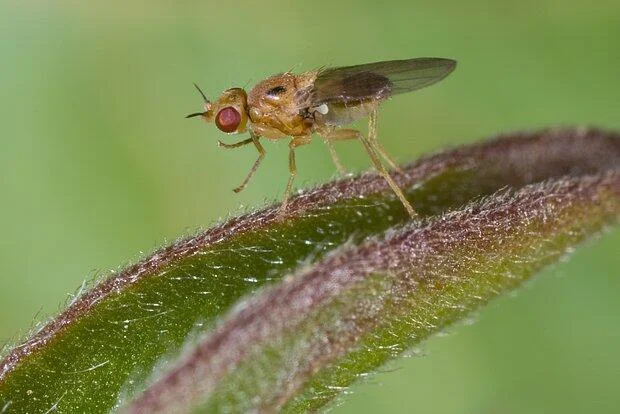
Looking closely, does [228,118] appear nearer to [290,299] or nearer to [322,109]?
[322,109]

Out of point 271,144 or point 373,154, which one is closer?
point 373,154

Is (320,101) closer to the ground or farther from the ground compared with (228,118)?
closer to the ground

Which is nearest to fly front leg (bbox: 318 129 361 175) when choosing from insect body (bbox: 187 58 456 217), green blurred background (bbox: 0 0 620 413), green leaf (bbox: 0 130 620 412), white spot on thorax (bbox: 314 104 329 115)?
insect body (bbox: 187 58 456 217)

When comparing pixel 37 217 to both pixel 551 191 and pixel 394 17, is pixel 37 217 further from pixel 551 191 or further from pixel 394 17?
pixel 551 191

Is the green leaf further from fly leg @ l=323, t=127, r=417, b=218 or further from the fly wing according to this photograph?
the fly wing

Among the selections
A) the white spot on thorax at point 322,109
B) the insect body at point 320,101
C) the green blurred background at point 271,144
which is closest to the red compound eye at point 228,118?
the insect body at point 320,101

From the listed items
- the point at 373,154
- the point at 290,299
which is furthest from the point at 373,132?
the point at 290,299

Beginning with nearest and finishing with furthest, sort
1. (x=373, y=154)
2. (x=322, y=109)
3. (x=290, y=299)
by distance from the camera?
(x=290, y=299)
(x=373, y=154)
(x=322, y=109)

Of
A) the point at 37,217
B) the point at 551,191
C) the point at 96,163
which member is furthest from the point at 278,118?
the point at 551,191
